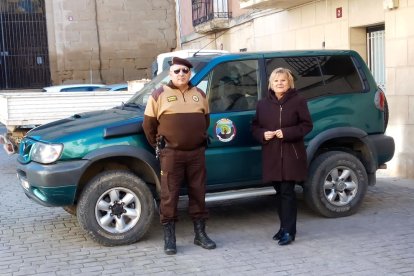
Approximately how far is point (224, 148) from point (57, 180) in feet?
5.53

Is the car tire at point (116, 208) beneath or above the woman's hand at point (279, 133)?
beneath

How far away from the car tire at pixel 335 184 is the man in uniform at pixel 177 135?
1.45 metres

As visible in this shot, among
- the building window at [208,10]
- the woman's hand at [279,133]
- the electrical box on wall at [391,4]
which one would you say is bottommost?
the woman's hand at [279,133]

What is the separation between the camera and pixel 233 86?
6.10 m

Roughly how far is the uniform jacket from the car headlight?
85 cm

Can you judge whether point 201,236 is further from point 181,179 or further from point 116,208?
point 116,208

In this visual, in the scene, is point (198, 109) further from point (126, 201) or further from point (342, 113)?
point (342, 113)

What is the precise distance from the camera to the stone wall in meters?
24.5

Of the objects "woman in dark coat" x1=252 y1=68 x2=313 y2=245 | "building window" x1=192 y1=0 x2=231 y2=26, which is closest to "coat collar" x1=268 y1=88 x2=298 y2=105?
"woman in dark coat" x1=252 y1=68 x2=313 y2=245

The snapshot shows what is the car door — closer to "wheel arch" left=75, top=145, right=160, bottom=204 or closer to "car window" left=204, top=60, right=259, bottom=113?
"car window" left=204, top=60, right=259, bottom=113

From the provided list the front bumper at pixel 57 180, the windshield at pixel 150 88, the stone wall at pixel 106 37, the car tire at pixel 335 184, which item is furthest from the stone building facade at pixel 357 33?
the stone wall at pixel 106 37

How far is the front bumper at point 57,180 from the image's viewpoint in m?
→ 5.34

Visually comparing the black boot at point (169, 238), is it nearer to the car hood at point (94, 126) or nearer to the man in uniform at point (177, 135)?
the man in uniform at point (177, 135)

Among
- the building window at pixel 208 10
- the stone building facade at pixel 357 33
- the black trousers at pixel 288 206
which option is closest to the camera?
the black trousers at pixel 288 206
